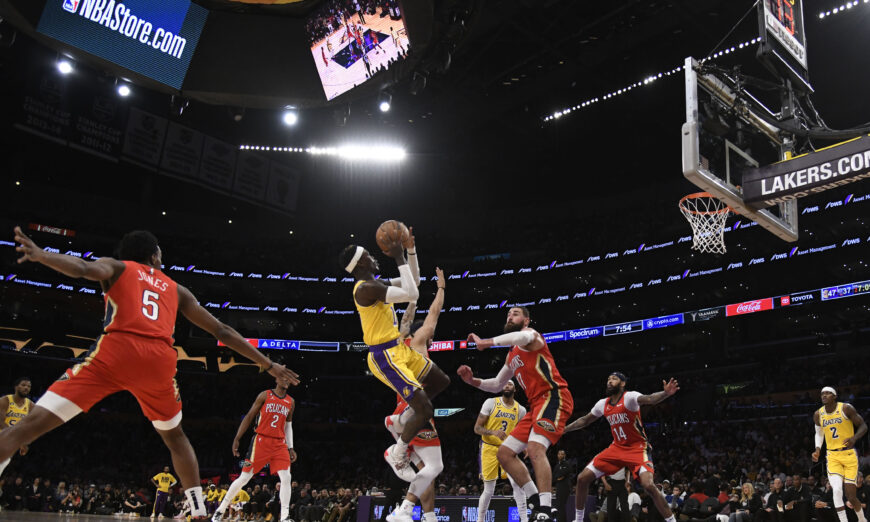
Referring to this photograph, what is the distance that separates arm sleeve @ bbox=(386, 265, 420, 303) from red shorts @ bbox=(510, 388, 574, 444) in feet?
6.59

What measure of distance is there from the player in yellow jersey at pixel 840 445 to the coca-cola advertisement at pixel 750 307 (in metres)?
21.3

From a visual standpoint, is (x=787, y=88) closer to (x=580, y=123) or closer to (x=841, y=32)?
(x=841, y=32)

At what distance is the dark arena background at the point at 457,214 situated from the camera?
14.6m

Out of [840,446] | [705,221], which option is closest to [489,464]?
[840,446]

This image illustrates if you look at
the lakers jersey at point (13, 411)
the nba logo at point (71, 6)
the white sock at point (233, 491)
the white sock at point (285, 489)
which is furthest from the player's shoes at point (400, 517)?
the nba logo at point (71, 6)

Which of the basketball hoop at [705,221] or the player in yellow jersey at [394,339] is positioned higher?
the basketball hoop at [705,221]

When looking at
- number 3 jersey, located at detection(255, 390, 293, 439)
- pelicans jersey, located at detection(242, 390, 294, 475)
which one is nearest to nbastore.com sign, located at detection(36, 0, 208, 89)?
number 3 jersey, located at detection(255, 390, 293, 439)

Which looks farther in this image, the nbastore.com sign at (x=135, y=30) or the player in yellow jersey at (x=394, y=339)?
the nbastore.com sign at (x=135, y=30)

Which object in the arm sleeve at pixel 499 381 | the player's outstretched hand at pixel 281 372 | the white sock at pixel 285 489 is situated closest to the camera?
the player's outstretched hand at pixel 281 372

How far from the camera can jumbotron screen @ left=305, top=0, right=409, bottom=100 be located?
15.9 metres

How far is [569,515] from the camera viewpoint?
13125mm

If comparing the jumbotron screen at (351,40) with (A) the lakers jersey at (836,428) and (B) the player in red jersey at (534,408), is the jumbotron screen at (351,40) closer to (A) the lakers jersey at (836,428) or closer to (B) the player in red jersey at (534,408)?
(B) the player in red jersey at (534,408)

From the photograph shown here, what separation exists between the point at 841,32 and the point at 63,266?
24.7 metres

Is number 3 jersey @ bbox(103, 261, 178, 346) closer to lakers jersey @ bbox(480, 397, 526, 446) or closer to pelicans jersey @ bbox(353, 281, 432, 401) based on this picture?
pelicans jersey @ bbox(353, 281, 432, 401)
